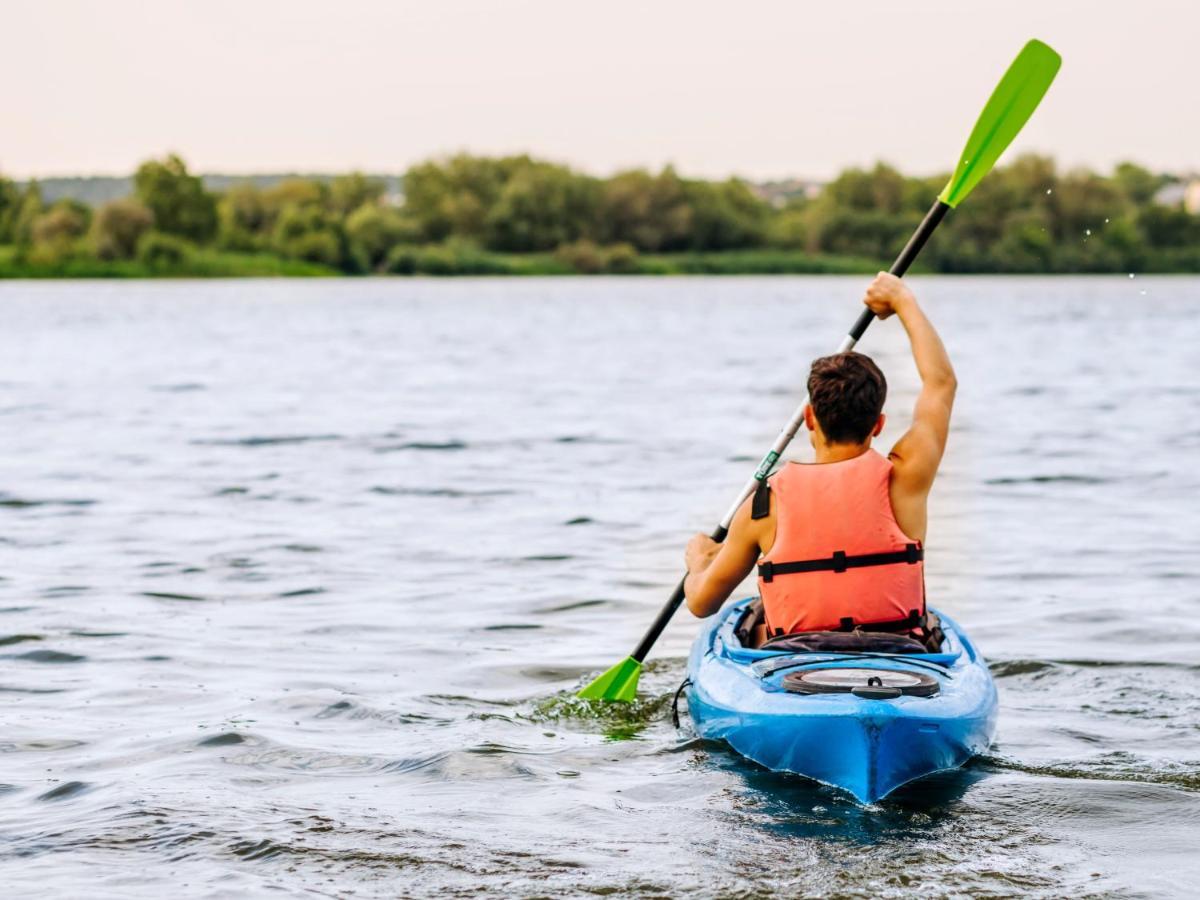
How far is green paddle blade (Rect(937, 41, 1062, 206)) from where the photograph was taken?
6551 mm

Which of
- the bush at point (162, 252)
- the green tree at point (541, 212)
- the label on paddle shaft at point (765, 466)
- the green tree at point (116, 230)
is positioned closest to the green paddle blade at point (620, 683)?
the label on paddle shaft at point (765, 466)

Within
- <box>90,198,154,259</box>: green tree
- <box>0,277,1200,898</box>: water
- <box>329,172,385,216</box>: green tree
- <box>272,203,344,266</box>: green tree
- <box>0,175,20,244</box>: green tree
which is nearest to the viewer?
<box>0,277,1200,898</box>: water

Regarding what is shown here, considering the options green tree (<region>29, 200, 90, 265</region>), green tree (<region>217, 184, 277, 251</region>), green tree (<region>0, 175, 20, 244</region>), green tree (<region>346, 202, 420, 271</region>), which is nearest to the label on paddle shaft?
green tree (<region>29, 200, 90, 265</region>)

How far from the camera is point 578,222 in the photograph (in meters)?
96.8

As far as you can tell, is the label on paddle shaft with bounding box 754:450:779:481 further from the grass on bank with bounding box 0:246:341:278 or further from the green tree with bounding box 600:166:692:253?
the green tree with bounding box 600:166:692:253

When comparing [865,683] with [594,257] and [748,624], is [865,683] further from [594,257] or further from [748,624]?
[594,257]

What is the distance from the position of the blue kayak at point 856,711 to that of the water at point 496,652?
5.5 inches

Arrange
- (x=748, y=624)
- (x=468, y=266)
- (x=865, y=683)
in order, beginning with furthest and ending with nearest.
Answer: (x=468, y=266) < (x=748, y=624) < (x=865, y=683)

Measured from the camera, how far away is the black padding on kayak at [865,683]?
4660 mm

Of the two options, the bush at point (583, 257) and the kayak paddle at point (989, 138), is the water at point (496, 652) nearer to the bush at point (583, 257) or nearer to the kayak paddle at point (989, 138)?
the kayak paddle at point (989, 138)

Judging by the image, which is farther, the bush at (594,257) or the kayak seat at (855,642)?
the bush at (594,257)

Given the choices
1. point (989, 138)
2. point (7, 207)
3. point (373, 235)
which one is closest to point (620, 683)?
point (989, 138)

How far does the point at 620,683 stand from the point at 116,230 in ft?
264

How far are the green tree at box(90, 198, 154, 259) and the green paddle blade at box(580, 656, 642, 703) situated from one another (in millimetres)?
79848
